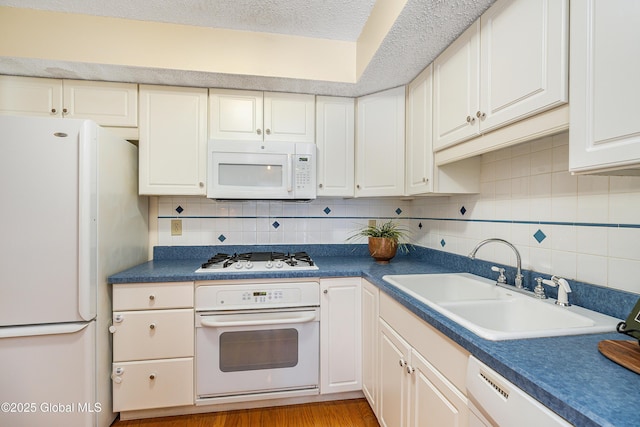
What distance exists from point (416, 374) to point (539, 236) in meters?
0.82

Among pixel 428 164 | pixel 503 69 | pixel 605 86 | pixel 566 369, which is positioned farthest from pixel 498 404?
pixel 428 164

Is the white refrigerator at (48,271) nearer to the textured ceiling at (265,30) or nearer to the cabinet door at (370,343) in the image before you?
the textured ceiling at (265,30)

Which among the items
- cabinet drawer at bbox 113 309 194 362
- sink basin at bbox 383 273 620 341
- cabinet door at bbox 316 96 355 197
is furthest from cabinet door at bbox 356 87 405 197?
cabinet drawer at bbox 113 309 194 362

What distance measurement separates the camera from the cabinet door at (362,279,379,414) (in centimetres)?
161

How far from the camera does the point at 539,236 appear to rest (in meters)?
1.29

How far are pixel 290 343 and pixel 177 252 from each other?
1.10 meters

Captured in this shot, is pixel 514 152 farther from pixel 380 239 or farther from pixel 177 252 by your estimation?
pixel 177 252

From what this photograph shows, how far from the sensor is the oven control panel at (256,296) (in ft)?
5.57

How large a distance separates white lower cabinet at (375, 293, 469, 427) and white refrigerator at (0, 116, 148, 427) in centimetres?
150

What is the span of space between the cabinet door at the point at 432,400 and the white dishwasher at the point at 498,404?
0.20 feet

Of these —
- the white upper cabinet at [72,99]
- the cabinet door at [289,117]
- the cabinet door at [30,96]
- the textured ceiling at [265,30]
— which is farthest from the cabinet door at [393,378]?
the cabinet door at [30,96]

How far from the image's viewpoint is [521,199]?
1395 millimetres

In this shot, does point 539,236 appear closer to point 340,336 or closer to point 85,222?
point 340,336

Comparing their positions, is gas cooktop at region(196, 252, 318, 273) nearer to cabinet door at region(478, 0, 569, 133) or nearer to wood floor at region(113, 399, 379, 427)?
wood floor at region(113, 399, 379, 427)
